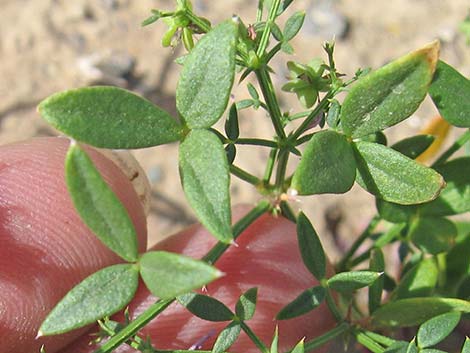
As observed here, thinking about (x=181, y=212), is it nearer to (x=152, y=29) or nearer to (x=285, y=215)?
(x=152, y=29)

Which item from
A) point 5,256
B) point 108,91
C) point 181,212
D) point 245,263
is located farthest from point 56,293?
point 181,212

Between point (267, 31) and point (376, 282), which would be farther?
point (376, 282)

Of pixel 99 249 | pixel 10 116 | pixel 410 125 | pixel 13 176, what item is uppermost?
pixel 10 116

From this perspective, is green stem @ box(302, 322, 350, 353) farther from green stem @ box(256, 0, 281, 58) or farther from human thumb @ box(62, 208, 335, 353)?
green stem @ box(256, 0, 281, 58)

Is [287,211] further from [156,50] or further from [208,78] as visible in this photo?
[156,50]

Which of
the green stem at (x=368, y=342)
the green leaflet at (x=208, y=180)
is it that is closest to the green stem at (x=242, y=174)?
the green leaflet at (x=208, y=180)

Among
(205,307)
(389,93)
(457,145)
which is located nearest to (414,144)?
(457,145)

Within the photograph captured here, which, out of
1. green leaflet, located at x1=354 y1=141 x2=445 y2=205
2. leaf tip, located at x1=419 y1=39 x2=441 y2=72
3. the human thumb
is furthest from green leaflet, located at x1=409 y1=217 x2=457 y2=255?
→ leaf tip, located at x1=419 y1=39 x2=441 y2=72
